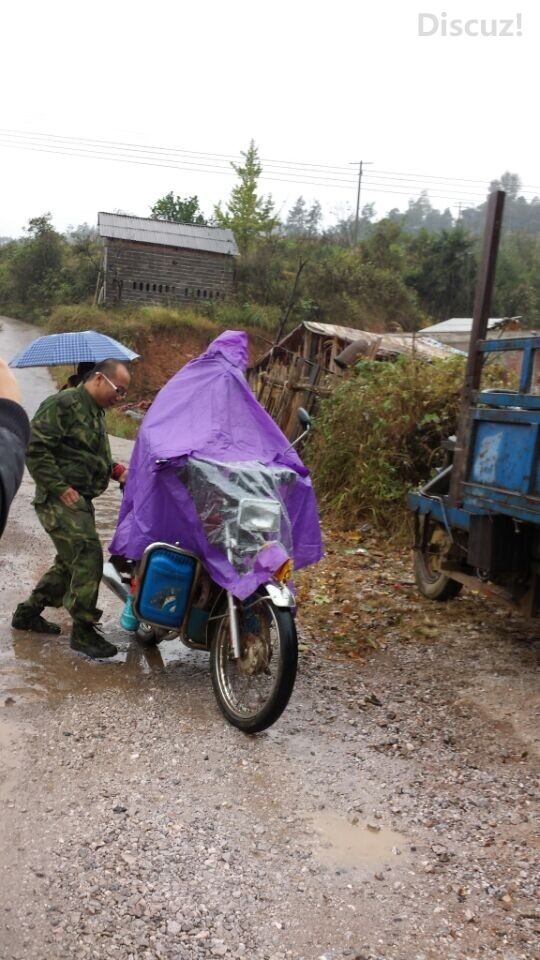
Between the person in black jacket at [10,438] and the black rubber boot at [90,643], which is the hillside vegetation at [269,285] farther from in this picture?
the person in black jacket at [10,438]

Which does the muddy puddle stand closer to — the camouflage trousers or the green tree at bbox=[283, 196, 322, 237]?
the camouflage trousers

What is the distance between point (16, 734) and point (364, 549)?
4824mm

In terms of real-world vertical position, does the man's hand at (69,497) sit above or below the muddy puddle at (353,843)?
above

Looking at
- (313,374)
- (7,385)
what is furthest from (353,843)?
(313,374)

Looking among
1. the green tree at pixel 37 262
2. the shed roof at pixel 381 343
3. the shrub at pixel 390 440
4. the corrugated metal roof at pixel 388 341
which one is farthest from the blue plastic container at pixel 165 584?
the green tree at pixel 37 262

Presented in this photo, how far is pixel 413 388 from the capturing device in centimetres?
903

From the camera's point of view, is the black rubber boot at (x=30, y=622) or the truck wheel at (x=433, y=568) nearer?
the black rubber boot at (x=30, y=622)

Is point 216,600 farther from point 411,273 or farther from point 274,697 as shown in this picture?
point 411,273

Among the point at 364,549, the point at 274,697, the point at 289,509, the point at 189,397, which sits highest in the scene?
the point at 189,397

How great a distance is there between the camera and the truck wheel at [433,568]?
20.2 feet

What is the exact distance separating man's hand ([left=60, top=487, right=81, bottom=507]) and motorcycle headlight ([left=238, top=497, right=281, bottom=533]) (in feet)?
4.12

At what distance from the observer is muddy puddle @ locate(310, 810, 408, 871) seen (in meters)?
3.02

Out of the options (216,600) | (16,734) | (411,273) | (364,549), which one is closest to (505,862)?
(216,600)

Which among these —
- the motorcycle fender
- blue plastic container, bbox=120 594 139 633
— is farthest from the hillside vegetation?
the motorcycle fender
